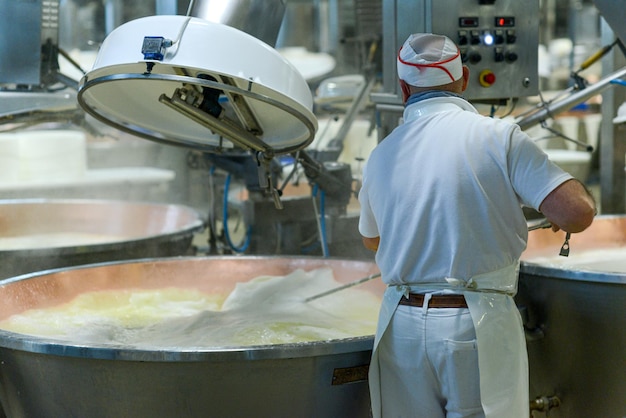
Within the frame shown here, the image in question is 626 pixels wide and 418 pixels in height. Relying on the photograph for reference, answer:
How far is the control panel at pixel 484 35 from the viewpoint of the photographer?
315cm

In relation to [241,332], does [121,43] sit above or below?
above

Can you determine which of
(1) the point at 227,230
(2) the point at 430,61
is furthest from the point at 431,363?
(1) the point at 227,230

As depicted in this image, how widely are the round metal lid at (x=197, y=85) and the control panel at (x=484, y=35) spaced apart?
719 millimetres

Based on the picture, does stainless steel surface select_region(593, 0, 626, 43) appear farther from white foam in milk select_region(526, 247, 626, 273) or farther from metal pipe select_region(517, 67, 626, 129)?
white foam in milk select_region(526, 247, 626, 273)

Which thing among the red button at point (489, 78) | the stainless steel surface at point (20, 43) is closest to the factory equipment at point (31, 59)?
the stainless steel surface at point (20, 43)

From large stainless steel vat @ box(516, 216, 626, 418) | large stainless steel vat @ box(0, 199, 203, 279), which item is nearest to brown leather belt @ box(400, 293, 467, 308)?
large stainless steel vat @ box(516, 216, 626, 418)

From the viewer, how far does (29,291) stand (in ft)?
9.55

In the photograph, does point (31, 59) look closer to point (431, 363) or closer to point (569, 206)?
→ point (431, 363)

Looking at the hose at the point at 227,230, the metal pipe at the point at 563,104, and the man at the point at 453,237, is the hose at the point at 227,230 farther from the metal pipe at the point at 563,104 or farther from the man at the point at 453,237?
the man at the point at 453,237

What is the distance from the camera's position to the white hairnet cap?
2.08 metres

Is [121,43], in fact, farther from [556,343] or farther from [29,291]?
[556,343]

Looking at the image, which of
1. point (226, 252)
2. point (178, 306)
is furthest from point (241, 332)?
point (226, 252)

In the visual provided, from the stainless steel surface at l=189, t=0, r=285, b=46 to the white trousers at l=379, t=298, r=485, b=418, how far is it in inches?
38.9

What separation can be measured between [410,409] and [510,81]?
1.56 metres
